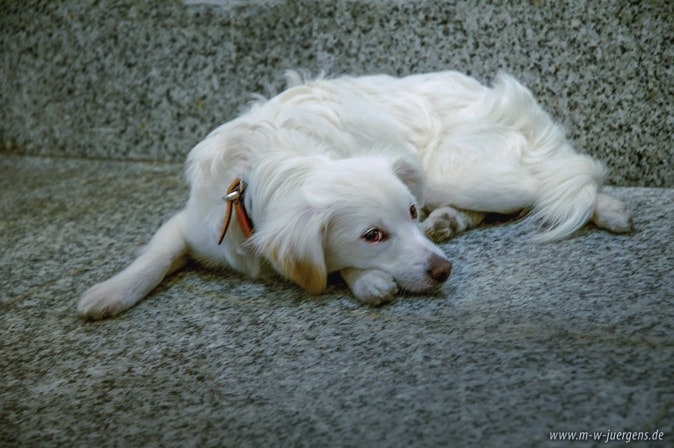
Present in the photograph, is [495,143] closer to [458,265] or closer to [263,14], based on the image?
[458,265]

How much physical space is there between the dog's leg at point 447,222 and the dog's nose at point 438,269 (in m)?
0.46

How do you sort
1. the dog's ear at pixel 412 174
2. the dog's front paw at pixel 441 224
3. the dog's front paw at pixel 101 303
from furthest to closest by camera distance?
the dog's front paw at pixel 441 224
the dog's ear at pixel 412 174
the dog's front paw at pixel 101 303

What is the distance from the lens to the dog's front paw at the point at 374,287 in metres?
2.31

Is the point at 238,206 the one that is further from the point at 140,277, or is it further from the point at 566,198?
the point at 566,198

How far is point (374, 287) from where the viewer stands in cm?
232

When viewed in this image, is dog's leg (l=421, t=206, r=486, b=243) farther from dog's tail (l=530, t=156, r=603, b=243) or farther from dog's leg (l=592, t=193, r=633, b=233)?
dog's leg (l=592, t=193, r=633, b=233)

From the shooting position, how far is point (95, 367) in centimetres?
215

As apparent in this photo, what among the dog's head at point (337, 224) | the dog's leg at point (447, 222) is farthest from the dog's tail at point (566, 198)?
the dog's head at point (337, 224)

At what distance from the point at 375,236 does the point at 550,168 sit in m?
0.86

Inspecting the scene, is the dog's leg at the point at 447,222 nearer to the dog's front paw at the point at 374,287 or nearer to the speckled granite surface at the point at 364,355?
the speckled granite surface at the point at 364,355

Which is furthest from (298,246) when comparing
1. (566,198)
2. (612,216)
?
(612,216)

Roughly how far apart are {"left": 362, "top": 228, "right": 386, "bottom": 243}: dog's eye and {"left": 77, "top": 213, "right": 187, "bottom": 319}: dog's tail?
0.75 m

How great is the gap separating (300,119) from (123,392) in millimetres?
1132

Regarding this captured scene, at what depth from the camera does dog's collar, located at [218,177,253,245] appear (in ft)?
8.00
